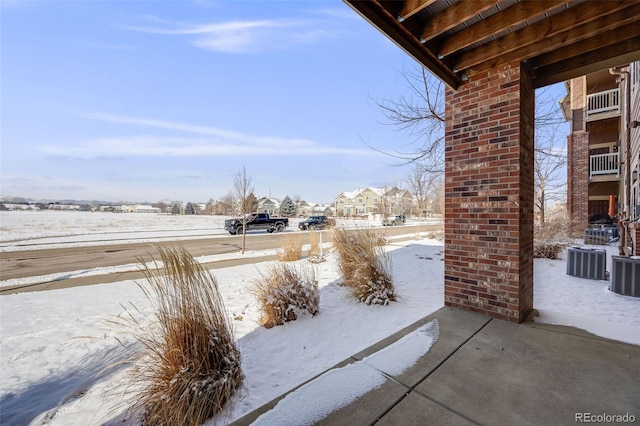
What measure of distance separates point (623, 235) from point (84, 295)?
1148 cm

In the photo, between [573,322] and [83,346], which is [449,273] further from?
[83,346]

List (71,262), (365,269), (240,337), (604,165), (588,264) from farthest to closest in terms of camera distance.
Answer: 1. (604,165)
2. (71,262)
3. (588,264)
4. (365,269)
5. (240,337)

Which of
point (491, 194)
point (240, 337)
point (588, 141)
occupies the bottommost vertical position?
point (240, 337)

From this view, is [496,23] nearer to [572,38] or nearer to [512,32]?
[512,32]

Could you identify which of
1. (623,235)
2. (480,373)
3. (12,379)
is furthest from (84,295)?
(623,235)

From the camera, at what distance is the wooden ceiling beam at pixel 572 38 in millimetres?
2291

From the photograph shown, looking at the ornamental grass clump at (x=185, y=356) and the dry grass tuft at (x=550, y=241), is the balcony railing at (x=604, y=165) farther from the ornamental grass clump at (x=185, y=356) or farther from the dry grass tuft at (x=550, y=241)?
the ornamental grass clump at (x=185, y=356)

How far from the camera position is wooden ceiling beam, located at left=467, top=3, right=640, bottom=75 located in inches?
90.2

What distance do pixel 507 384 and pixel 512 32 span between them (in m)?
3.21

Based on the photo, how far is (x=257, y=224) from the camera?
19.8 m

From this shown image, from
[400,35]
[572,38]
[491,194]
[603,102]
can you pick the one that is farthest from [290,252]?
[603,102]

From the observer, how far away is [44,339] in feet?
11.7

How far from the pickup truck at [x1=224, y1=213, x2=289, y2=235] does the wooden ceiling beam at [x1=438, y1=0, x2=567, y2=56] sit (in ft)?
52.6

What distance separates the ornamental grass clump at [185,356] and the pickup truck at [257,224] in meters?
15.6
